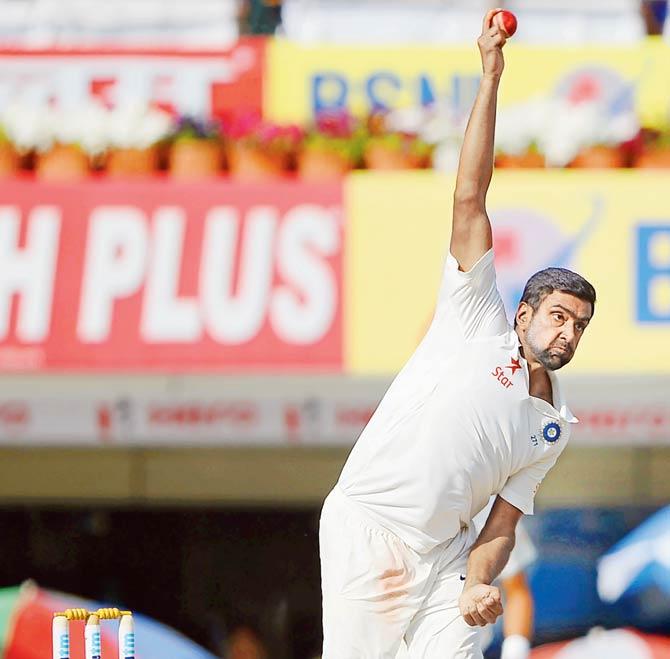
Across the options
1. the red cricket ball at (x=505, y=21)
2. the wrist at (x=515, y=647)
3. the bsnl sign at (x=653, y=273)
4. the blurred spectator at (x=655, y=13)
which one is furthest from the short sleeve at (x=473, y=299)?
the blurred spectator at (x=655, y=13)

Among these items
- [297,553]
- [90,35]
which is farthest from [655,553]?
[90,35]

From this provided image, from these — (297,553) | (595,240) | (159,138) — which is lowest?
(297,553)

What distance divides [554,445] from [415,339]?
10.1 feet

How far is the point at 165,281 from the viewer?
7406 millimetres

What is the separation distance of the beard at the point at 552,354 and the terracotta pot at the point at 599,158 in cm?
381

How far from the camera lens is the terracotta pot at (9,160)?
7898 mm

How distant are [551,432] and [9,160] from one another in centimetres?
→ 454

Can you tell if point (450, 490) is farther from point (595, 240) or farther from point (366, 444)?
point (595, 240)

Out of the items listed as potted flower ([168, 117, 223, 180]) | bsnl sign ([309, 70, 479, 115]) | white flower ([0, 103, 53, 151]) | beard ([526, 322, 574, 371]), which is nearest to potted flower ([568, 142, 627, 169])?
potted flower ([168, 117, 223, 180])

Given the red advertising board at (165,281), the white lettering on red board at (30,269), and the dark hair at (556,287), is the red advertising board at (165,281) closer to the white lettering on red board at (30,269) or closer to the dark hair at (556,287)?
the white lettering on red board at (30,269)

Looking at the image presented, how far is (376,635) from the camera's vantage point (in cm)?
421

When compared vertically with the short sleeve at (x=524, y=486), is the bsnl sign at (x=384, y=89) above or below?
above

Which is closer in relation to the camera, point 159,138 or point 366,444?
point 366,444

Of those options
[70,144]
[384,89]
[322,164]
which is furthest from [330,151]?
[384,89]
